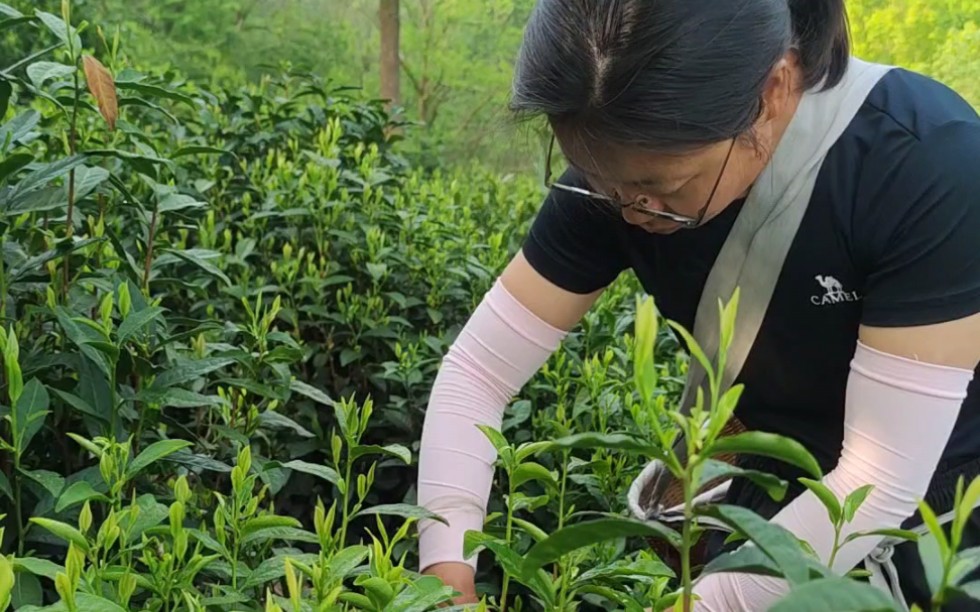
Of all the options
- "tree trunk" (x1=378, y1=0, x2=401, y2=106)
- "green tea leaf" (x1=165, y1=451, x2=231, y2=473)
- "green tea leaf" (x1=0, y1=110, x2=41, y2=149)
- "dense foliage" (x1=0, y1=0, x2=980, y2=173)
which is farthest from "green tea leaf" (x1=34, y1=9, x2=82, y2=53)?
"tree trunk" (x1=378, y1=0, x2=401, y2=106)

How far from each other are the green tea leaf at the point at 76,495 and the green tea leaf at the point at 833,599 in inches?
29.9

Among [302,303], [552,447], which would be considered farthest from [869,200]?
[302,303]

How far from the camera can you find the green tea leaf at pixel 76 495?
3.62 feet

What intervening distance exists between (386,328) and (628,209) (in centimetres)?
88

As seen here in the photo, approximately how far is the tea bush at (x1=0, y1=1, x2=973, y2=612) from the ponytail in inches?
20.0

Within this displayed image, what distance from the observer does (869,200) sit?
148 cm

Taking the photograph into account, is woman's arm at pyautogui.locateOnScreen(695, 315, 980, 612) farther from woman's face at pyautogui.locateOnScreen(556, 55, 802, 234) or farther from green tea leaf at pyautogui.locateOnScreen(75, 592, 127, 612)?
green tea leaf at pyautogui.locateOnScreen(75, 592, 127, 612)

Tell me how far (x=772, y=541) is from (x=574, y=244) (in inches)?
45.0

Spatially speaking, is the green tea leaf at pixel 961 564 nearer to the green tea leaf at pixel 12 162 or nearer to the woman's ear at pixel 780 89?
the woman's ear at pixel 780 89

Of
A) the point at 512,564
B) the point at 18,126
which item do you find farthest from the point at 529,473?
the point at 18,126

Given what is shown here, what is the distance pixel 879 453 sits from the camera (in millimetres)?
1454

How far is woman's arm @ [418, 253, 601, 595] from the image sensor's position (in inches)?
67.9

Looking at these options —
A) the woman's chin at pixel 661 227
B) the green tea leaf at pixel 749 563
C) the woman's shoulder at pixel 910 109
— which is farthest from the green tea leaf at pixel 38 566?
the woman's shoulder at pixel 910 109

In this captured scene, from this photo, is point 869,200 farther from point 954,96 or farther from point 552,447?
point 552,447
